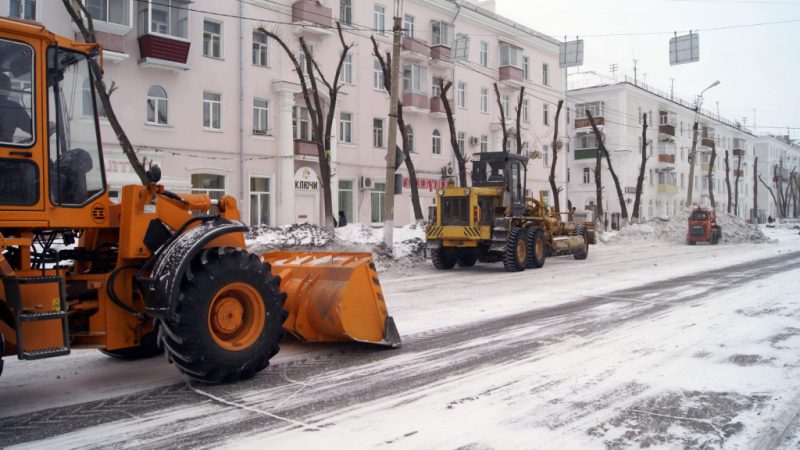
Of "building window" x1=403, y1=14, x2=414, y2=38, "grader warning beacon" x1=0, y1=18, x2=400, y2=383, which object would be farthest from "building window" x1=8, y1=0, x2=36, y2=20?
"building window" x1=403, y1=14, x2=414, y2=38

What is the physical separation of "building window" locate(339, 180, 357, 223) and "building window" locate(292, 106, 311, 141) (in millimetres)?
3212

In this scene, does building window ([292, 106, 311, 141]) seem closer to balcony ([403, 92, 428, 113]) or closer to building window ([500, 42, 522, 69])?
balcony ([403, 92, 428, 113])

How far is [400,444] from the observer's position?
4414mm

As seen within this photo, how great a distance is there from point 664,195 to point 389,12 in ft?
134

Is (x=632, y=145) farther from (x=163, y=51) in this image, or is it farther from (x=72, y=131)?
(x=72, y=131)

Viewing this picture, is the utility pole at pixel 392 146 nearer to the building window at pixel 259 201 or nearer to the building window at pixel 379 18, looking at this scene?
the building window at pixel 259 201

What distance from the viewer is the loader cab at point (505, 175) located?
1830 cm

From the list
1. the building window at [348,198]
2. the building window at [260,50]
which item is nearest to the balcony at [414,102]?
the building window at [348,198]

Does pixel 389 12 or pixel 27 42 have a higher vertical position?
pixel 389 12

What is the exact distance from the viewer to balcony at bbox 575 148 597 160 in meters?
57.8

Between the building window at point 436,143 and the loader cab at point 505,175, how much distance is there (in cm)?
1772

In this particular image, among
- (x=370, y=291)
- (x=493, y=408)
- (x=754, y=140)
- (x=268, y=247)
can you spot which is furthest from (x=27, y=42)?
(x=754, y=140)

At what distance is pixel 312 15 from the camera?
28031mm

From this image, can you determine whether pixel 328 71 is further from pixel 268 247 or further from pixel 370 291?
pixel 370 291
